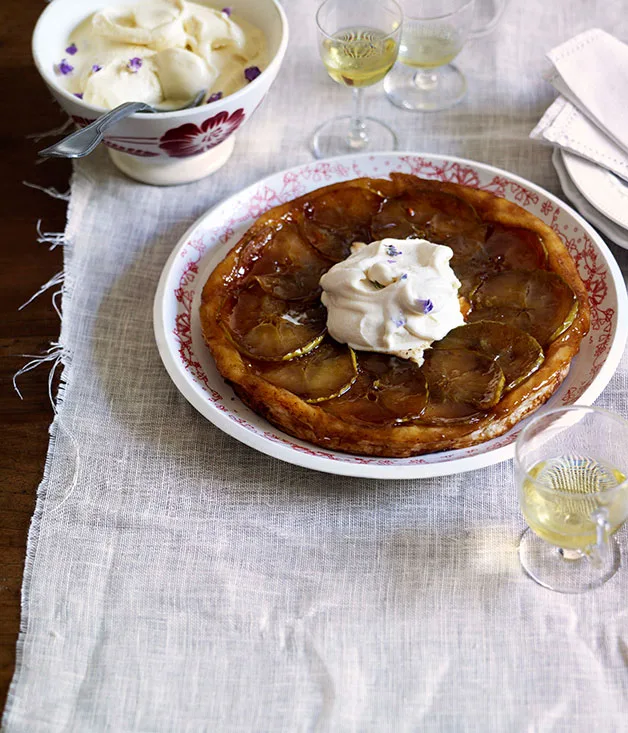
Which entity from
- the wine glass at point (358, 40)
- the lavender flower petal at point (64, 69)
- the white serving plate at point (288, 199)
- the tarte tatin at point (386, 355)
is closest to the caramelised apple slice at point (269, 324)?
the tarte tatin at point (386, 355)

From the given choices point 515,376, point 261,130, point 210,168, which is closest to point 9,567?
point 515,376

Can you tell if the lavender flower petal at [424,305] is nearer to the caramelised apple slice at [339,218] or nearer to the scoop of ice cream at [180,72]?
the caramelised apple slice at [339,218]

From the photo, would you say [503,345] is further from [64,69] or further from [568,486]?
[64,69]

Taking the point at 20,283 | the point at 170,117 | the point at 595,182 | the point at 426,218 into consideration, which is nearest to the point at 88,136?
the point at 170,117

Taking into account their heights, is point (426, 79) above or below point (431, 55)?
below

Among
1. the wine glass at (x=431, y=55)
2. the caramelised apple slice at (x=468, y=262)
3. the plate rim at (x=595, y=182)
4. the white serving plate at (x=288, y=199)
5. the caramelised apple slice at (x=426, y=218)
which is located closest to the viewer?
the white serving plate at (x=288, y=199)
